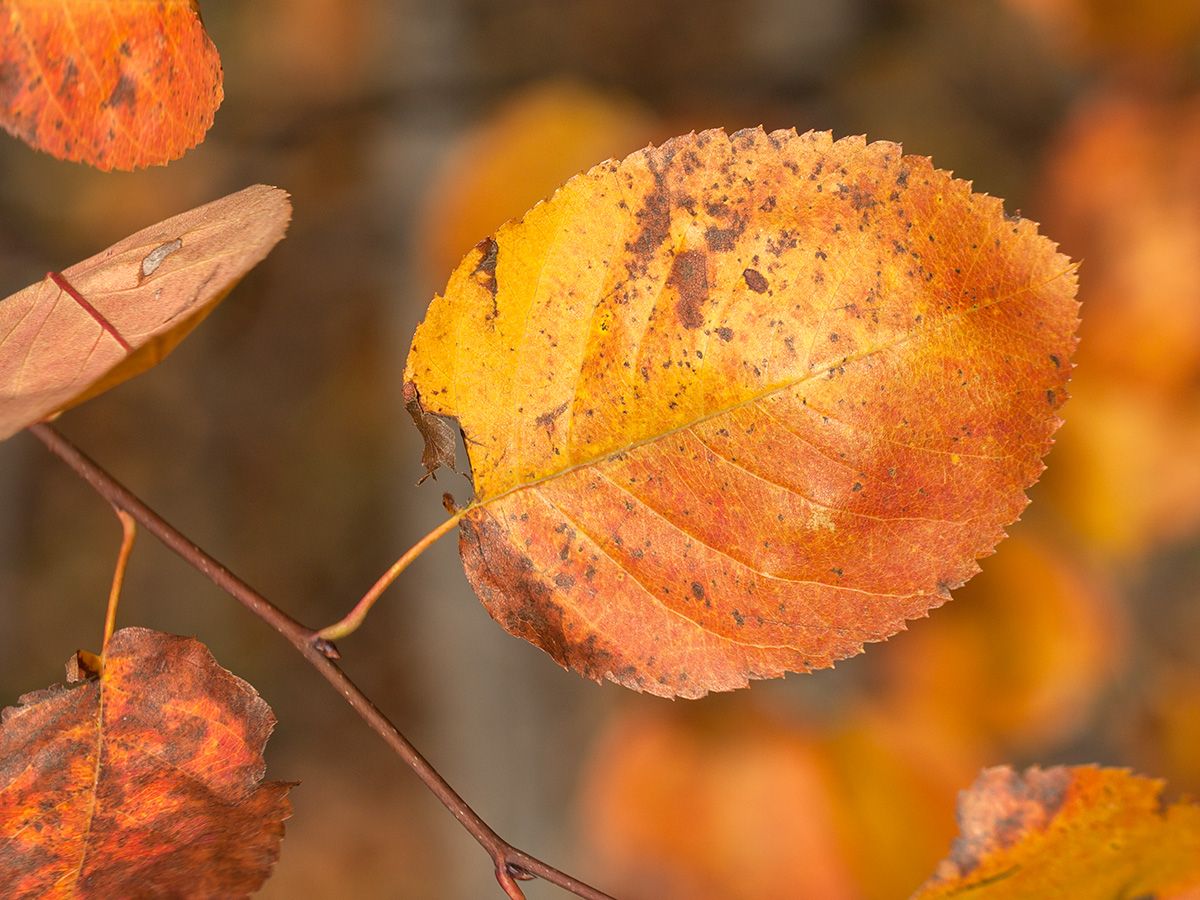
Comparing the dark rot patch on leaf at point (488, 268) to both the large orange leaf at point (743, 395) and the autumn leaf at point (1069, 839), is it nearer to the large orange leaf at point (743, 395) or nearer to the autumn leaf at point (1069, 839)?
the large orange leaf at point (743, 395)

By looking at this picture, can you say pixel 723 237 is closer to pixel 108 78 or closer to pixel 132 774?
pixel 108 78

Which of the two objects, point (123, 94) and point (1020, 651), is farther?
point (1020, 651)

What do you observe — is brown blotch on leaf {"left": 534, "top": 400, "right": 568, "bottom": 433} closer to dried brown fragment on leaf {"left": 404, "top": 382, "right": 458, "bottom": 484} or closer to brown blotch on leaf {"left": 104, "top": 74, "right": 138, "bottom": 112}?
dried brown fragment on leaf {"left": 404, "top": 382, "right": 458, "bottom": 484}

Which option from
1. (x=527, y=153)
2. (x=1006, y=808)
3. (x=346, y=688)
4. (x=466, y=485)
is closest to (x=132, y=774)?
(x=346, y=688)

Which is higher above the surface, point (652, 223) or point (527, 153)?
point (527, 153)

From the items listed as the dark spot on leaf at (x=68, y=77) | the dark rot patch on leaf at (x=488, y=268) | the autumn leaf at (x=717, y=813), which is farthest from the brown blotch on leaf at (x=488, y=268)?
the autumn leaf at (x=717, y=813)

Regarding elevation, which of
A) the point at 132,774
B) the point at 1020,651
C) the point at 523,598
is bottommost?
the point at 132,774

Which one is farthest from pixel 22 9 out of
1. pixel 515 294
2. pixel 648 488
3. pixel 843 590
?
pixel 843 590
